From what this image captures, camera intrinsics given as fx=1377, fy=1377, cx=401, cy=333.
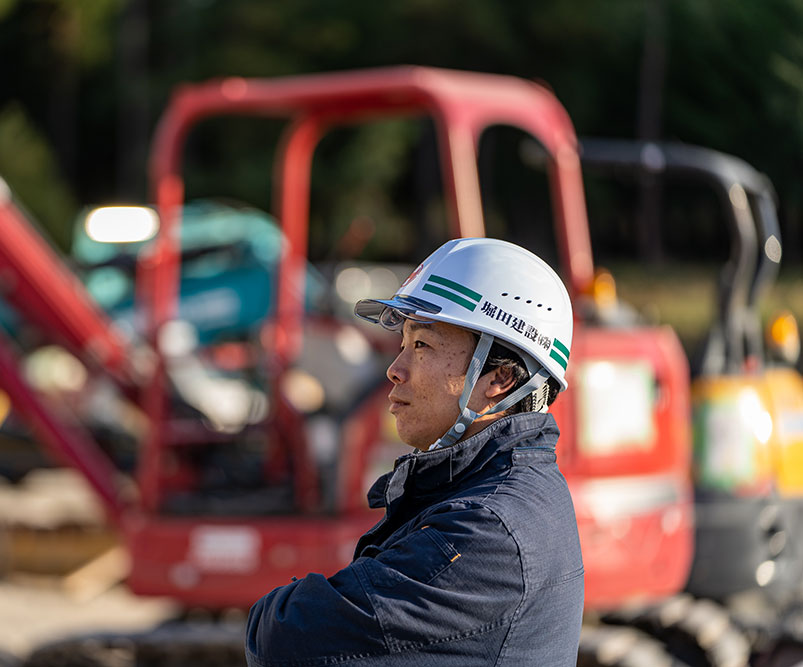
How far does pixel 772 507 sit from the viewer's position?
639cm

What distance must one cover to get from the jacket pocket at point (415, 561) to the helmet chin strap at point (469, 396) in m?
0.23

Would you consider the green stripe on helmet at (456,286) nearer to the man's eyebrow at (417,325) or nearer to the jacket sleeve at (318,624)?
the man's eyebrow at (417,325)

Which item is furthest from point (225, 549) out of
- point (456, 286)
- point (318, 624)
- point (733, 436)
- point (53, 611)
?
point (318, 624)

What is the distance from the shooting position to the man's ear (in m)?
2.28

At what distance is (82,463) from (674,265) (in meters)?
3.65

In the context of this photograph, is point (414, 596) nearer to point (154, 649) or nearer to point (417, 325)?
point (417, 325)

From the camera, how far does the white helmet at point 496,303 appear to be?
2.28 metres

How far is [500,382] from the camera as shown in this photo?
2.29 meters

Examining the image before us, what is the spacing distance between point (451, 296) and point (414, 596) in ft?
1.77

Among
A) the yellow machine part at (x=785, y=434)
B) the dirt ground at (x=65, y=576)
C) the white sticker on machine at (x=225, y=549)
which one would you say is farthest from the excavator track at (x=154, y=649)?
the yellow machine part at (x=785, y=434)

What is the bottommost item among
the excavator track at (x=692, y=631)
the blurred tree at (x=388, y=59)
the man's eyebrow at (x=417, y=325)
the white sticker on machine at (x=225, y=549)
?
the excavator track at (x=692, y=631)

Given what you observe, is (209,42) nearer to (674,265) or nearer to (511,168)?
(511,168)

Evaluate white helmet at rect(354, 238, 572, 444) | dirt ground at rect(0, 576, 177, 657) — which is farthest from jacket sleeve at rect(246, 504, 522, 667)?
dirt ground at rect(0, 576, 177, 657)

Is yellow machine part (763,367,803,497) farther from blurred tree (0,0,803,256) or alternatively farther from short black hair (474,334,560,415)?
short black hair (474,334,560,415)
